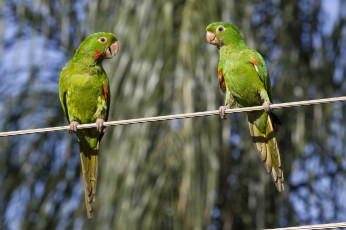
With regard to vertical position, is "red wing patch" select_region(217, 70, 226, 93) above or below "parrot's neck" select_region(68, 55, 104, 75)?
below

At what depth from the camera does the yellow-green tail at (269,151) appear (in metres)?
4.13

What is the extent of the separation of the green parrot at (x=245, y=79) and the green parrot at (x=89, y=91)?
0.71 metres

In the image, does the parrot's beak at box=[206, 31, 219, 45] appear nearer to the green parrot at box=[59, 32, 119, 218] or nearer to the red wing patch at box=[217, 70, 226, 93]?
the red wing patch at box=[217, 70, 226, 93]

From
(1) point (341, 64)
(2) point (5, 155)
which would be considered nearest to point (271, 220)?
(1) point (341, 64)

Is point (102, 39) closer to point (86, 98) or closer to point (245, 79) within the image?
point (86, 98)

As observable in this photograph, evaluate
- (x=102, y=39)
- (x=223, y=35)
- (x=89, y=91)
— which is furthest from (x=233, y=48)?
(x=89, y=91)

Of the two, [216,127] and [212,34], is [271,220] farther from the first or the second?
[212,34]

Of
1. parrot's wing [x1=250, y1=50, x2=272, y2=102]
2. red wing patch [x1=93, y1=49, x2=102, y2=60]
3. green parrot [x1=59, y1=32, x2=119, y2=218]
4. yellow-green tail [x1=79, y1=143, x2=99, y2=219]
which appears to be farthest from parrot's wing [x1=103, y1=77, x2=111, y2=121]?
parrot's wing [x1=250, y1=50, x2=272, y2=102]

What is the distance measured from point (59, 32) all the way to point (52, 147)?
0.98m

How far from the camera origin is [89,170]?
14.2 ft

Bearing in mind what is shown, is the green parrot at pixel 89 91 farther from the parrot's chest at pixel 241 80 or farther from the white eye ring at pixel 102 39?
the parrot's chest at pixel 241 80

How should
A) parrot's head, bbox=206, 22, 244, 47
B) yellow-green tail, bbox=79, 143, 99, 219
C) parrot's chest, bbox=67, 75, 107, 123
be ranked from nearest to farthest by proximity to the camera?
1. yellow-green tail, bbox=79, 143, 99, 219
2. parrot's chest, bbox=67, 75, 107, 123
3. parrot's head, bbox=206, 22, 244, 47

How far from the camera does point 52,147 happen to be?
5574mm

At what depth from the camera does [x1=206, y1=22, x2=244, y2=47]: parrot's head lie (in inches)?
177
